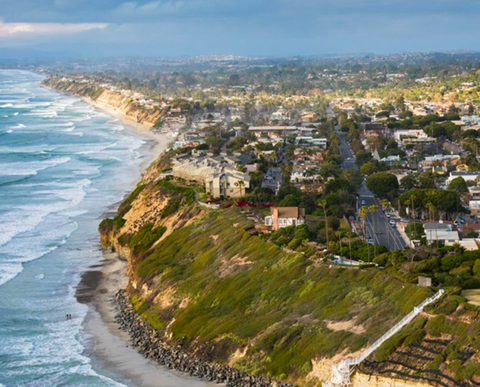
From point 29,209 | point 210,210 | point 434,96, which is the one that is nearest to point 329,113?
point 434,96

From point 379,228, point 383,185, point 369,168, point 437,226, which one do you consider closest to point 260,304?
point 437,226

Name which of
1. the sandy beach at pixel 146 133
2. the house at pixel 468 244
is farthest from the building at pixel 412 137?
the house at pixel 468 244

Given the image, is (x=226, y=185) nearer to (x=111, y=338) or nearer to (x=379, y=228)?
(x=379, y=228)

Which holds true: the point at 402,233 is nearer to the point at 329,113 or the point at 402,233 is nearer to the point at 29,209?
the point at 29,209

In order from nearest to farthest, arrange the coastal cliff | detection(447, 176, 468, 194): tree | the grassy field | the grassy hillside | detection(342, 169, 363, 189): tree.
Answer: the coastal cliff → the grassy field → the grassy hillside → detection(447, 176, 468, 194): tree → detection(342, 169, 363, 189): tree

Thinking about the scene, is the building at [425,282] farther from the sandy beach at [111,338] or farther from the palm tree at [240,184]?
the palm tree at [240,184]

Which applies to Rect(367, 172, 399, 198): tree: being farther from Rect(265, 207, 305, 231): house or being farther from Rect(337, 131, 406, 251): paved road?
Rect(265, 207, 305, 231): house

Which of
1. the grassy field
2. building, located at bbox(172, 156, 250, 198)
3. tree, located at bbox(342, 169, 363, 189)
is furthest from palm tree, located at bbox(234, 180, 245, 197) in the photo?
the grassy field
